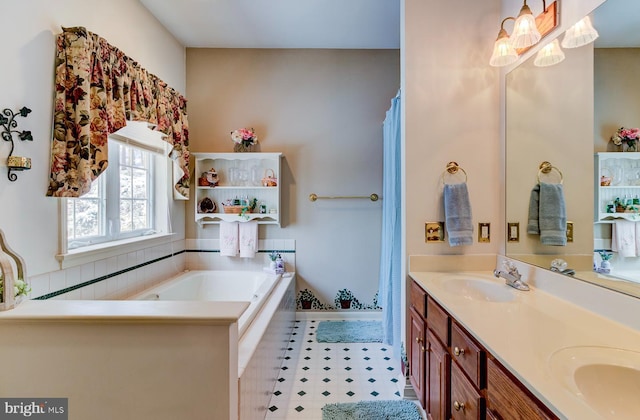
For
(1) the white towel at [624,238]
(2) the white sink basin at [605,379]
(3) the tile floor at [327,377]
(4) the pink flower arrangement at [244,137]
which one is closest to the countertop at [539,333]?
(2) the white sink basin at [605,379]

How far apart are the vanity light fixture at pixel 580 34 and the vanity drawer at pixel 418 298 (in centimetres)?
138

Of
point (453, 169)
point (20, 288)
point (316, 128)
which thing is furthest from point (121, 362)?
point (316, 128)

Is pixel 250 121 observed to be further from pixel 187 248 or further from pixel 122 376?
pixel 122 376

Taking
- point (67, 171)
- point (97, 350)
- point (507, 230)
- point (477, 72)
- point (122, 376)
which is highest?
point (477, 72)

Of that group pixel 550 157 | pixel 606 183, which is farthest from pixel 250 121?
pixel 606 183

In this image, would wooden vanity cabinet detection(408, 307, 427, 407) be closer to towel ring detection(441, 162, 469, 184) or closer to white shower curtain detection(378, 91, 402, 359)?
white shower curtain detection(378, 91, 402, 359)

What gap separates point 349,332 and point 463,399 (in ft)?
5.50

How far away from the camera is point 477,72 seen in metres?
1.82

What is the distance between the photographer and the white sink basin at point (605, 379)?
76 centimetres

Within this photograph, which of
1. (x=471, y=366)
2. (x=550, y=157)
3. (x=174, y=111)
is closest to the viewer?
(x=471, y=366)

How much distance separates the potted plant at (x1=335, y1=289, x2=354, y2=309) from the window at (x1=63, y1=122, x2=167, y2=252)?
189 centimetres

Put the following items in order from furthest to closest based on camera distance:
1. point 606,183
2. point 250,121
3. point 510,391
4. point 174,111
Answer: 1. point 250,121
2. point 174,111
3. point 606,183
4. point 510,391

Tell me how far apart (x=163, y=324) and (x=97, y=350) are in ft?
0.94

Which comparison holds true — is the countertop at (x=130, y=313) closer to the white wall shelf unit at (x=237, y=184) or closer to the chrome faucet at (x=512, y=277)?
the chrome faucet at (x=512, y=277)
